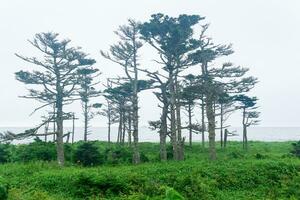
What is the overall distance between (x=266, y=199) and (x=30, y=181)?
12.4 meters

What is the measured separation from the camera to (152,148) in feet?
158

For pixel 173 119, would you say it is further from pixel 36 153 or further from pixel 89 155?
pixel 36 153

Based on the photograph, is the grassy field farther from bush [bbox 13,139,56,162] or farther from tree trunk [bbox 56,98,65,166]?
bush [bbox 13,139,56,162]

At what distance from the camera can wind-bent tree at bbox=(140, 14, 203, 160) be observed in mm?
34812

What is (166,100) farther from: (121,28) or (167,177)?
(167,177)

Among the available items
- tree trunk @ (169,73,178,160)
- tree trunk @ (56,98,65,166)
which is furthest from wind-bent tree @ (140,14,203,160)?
tree trunk @ (56,98,65,166)

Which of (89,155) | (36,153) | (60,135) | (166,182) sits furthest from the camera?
(36,153)

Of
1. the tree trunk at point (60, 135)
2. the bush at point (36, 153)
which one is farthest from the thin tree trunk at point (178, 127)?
the bush at point (36, 153)

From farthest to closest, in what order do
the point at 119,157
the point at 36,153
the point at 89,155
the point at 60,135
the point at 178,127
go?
the point at 119,157, the point at 36,153, the point at 178,127, the point at 60,135, the point at 89,155

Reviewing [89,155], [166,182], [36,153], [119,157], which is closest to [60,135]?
[36,153]

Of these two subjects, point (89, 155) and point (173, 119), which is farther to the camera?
point (173, 119)

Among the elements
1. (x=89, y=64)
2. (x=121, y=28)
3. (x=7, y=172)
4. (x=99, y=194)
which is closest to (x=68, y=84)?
(x=89, y=64)

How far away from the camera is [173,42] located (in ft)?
115

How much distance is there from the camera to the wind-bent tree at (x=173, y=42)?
114ft
